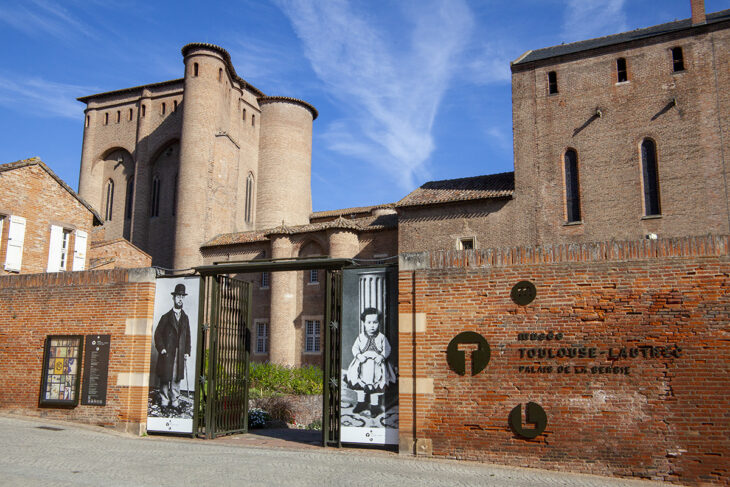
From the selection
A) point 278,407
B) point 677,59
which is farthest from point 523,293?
point 677,59

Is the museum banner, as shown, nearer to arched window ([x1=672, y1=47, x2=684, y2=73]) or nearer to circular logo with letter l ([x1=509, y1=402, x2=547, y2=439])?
circular logo with letter l ([x1=509, y1=402, x2=547, y2=439])

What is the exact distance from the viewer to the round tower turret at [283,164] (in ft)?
136

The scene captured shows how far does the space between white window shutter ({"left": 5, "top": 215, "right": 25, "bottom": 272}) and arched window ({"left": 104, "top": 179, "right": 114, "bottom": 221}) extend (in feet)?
72.5

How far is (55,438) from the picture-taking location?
12180 mm

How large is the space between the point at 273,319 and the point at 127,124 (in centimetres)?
2013

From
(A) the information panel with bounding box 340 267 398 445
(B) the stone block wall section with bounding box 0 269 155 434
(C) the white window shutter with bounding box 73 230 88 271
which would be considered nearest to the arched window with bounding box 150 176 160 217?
(C) the white window shutter with bounding box 73 230 88 271

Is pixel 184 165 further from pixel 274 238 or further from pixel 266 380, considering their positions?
pixel 266 380

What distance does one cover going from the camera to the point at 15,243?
2066 centimetres

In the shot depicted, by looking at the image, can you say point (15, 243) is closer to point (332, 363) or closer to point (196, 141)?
point (332, 363)

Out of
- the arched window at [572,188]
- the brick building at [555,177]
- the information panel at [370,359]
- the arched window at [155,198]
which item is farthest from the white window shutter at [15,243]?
the arched window at [572,188]

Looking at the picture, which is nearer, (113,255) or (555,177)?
(555,177)

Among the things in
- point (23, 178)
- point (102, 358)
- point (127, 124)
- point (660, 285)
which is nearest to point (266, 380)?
point (102, 358)

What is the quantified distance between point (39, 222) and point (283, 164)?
21.5 m

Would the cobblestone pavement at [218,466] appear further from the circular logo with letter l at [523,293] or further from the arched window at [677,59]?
the arched window at [677,59]
